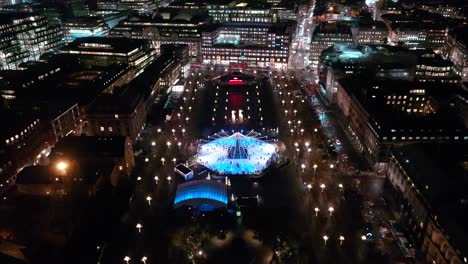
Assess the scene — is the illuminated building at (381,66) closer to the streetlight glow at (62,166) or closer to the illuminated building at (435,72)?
the illuminated building at (435,72)

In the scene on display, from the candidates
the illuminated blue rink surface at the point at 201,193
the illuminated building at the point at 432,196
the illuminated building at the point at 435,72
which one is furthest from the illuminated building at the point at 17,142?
the illuminated building at the point at 435,72

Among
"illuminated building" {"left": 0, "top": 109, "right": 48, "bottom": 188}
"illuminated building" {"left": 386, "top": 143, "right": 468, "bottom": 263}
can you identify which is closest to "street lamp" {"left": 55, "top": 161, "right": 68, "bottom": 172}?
"illuminated building" {"left": 0, "top": 109, "right": 48, "bottom": 188}

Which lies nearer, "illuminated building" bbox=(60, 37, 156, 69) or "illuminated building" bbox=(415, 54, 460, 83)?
"illuminated building" bbox=(415, 54, 460, 83)

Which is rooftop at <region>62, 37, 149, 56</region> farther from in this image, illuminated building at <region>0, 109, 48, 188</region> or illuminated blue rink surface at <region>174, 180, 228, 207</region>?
illuminated blue rink surface at <region>174, 180, 228, 207</region>

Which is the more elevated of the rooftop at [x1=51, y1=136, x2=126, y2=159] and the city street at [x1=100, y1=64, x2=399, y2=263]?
the rooftop at [x1=51, y1=136, x2=126, y2=159]

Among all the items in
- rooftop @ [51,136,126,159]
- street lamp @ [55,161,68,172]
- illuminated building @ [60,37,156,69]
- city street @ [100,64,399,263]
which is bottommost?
city street @ [100,64,399,263]

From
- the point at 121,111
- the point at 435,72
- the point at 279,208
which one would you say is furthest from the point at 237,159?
the point at 435,72

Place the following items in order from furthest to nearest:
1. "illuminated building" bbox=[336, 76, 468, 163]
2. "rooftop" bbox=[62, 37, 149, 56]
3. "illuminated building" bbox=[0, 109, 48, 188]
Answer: "rooftop" bbox=[62, 37, 149, 56]
"illuminated building" bbox=[336, 76, 468, 163]
"illuminated building" bbox=[0, 109, 48, 188]
